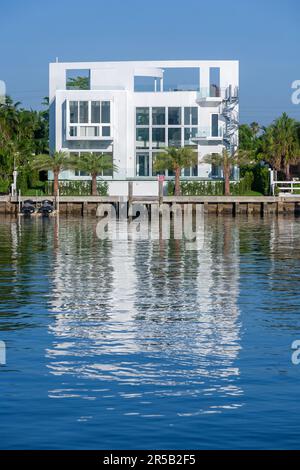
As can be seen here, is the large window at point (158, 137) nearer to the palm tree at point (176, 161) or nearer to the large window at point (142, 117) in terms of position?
the large window at point (142, 117)

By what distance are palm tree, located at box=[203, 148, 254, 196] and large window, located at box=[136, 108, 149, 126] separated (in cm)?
869

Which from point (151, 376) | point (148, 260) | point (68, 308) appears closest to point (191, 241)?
point (148, 260)

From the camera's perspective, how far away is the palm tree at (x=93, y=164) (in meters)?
103

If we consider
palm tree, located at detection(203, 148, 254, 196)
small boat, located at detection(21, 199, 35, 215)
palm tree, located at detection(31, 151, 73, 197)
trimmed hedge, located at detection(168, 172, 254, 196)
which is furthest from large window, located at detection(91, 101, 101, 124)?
small boat, located at detection(21, 199, 35, 215)

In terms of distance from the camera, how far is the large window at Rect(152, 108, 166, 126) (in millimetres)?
110000

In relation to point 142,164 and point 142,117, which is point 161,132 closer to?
point 142,117

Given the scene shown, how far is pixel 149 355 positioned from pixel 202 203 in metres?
76.3

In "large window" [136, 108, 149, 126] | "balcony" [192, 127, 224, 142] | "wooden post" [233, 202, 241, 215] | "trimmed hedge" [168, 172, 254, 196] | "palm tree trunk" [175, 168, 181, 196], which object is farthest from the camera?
"large window" [136, 108, 149, 126]

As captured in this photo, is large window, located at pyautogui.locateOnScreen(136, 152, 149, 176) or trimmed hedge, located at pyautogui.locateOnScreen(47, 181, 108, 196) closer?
trimmed hedge, located at pyautogui.locateOnScreen(47, 181, 108, 196)

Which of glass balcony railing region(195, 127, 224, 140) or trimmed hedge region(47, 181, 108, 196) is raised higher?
glass balcony railing region(195, 127, 224, 140)

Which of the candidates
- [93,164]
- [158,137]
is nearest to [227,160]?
[158,137]

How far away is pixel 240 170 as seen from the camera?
371 feet

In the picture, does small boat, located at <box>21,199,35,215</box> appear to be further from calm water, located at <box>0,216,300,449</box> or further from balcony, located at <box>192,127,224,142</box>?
calm water, located at <box>0,216,300,449</box>

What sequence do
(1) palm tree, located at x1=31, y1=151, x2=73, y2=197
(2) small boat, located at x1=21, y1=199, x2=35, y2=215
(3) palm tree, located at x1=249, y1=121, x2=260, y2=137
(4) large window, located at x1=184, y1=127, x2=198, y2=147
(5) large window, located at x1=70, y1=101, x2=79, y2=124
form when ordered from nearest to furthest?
(2) small boat, located at x1=21, y1=199, x2=35, y2=215, (1) palm tree, located at x1=31, y1=151, x2=73, y2=197, (5) large window, located at x1=70, y1=101, x2=79, y2=124, (4) large window, located at x1=184, y1=127, x2=198, y2=147, (3) palm tree, located at x1=249, y1=121, x2=260, y2=137
